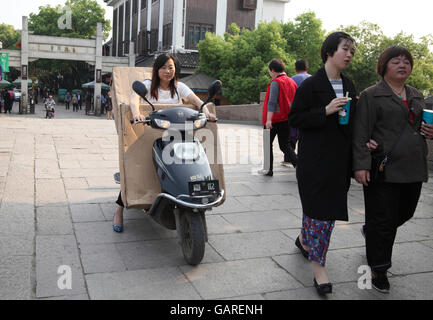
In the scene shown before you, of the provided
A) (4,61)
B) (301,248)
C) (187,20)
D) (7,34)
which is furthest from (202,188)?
(7,34)

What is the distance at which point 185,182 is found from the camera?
143 inches

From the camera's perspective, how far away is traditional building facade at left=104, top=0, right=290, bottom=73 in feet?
114

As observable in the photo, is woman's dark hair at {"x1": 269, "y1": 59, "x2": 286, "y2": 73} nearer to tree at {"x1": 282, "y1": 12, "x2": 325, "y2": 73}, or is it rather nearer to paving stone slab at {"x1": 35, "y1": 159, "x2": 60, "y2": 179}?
paving stone slab at {"x1": 35, "y1": 159, "x2": 60, "y2": 179}

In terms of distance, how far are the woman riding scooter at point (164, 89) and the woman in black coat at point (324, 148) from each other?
112 cm

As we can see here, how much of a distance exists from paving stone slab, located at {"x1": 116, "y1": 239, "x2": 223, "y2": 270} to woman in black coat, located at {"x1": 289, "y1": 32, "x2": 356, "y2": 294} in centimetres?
95

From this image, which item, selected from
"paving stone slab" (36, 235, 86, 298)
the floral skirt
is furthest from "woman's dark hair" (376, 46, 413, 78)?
"paving stone slab" (36, 235, 86, 298)

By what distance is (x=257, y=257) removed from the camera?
396 cm

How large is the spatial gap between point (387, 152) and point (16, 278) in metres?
2.75

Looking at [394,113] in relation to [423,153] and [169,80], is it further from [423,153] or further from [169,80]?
[169,80]

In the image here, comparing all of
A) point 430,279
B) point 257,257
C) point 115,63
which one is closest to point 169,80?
point 257,257

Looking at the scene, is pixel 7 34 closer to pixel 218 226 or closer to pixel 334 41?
pixel 218 226
